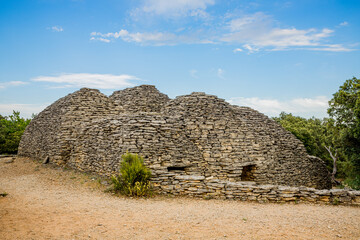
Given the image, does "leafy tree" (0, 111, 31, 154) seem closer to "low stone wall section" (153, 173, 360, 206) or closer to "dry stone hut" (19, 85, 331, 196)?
"dry stone hut" (19, 85, 331, 196)

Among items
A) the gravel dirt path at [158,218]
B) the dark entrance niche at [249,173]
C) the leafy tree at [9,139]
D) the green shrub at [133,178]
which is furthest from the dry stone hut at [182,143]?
the leafy tree at [9,139]

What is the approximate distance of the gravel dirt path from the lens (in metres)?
5.95

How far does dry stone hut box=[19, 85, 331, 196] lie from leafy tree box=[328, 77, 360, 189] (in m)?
2.73

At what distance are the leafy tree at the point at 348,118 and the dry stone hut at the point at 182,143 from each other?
8.94 feet

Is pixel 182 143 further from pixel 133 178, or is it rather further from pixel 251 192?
pixel 251 192

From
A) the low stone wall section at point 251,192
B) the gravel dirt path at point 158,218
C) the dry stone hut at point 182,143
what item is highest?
the dry stone hut at point 182,143

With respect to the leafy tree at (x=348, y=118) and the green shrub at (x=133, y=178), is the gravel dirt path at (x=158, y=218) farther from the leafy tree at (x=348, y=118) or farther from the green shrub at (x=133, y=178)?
the leafy tree at (x=348, y=118)

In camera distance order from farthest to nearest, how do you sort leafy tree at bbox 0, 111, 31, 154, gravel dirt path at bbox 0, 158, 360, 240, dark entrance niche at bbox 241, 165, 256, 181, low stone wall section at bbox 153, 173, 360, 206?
leafy tree at bbox 0, 111, 31, 154, dark entrance niche at bbox 241, 165, 256, 181, low stone wall section at bbox 153, 173, 360, 206, gravel dirt path at bbox 0, 158, 360, 240

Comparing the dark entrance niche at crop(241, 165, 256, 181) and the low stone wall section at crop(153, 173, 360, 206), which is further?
the dark entrance niche at crop(241, 165, 256, 181)

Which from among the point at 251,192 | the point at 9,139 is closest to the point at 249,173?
the point at 251,192

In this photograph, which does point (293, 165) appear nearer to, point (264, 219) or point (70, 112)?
point (264, 219)

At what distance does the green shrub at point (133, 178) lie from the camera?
9406 mm

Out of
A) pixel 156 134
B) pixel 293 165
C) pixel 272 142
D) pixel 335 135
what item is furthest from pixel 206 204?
pixel 335 135

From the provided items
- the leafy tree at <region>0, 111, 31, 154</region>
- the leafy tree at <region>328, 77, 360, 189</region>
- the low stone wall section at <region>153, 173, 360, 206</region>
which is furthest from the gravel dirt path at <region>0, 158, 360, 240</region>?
the leafy tree at <region>0, 111, 31, 154</region>
